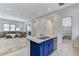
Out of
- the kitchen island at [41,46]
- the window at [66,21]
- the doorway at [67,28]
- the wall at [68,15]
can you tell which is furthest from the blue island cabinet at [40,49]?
the window at [66,21]

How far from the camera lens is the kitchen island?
219cm

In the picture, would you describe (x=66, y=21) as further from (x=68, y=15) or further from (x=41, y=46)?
(x=41, y=46)

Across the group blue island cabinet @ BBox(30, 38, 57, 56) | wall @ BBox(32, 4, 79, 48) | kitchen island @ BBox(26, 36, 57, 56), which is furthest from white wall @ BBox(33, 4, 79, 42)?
blue island cabinet @ BBox(30, 38, 57, 56)

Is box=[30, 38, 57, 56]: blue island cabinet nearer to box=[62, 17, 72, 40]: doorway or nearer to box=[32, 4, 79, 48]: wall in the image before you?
box=[32, 4, 79, 48]: wall

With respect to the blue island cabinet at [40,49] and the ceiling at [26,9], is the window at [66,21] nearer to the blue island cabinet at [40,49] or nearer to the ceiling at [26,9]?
the ceiling at [26,9]

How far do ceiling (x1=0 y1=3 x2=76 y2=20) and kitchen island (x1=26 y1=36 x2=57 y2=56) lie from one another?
54 cm

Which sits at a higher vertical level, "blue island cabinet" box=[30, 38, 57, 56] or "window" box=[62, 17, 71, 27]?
"window" box=[62, 17, 71, 27]

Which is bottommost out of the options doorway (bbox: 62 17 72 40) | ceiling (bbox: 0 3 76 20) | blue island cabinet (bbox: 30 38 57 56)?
blue island cabinet (bbox: 30 38 57 56)

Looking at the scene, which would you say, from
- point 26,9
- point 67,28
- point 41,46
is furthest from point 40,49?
point 26,9

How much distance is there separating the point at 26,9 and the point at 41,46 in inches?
33.2

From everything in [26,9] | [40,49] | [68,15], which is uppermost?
[26,9]

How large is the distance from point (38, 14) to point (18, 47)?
0.83m

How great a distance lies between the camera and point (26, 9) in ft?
7.11

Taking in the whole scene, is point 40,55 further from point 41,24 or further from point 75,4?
point 75,4
